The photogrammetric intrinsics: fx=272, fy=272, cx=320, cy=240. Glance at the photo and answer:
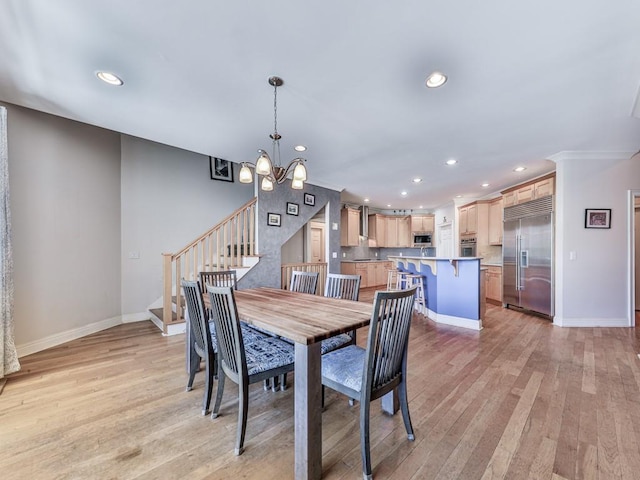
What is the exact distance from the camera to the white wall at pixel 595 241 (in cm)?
397

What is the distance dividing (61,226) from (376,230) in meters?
7.17

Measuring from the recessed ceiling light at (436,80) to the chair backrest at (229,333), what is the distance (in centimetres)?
219

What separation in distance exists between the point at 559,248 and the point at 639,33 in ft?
10.5

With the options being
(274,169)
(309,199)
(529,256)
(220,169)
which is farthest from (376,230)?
(274,169)

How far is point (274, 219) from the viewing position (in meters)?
4.88

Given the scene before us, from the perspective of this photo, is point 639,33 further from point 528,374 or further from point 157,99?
point 157,99

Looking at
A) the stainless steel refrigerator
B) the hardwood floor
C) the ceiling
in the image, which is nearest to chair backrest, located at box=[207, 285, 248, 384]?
the hardwood floor

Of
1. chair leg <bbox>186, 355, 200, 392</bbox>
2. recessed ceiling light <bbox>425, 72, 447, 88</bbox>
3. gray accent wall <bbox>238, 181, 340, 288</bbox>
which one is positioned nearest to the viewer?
recessed ceiling light <bbox>425, 72, 447, 88</bbox>

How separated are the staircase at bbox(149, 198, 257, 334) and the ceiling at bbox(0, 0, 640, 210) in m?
1.25

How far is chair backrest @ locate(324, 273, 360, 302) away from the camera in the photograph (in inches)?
106

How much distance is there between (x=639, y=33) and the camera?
1.74 metres

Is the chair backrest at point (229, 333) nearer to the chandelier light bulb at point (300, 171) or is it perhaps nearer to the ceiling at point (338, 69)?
the chandelier light bulb at point (300, 171)

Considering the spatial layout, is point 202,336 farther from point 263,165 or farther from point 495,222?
point 495,222

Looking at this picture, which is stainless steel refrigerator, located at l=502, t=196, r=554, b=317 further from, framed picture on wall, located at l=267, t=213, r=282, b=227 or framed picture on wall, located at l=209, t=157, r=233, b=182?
framed picture on wall, located at l=209, t=157, r=233, b=182
